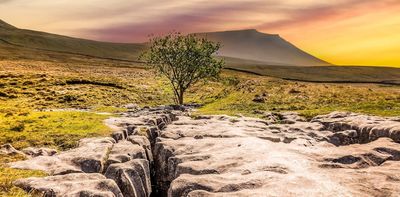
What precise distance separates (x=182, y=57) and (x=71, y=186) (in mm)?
63447

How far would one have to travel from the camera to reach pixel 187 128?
1395 inches

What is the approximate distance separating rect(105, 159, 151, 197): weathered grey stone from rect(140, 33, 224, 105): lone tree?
57309mm

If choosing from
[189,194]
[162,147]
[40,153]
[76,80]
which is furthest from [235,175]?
[76,80]

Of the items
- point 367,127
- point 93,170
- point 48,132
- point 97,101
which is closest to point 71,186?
point 93,170

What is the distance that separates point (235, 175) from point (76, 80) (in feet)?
317

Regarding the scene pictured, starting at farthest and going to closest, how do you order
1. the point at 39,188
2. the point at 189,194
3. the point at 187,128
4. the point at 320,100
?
the point at 320,100 < the point at 187,128 < the point at 39,188 < the point at 189,194

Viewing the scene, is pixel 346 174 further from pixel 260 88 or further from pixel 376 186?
pixel 260 88

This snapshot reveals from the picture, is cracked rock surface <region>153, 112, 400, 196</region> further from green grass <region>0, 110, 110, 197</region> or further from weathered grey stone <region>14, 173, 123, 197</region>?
green grass <region>0, 110, 110, 197</region>

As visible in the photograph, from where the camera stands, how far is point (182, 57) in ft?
260

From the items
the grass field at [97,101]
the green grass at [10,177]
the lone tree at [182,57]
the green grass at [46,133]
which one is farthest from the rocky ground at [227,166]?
the lone tree at [182,57]

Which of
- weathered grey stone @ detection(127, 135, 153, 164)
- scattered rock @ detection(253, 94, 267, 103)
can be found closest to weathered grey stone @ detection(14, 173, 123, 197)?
A: weathered grey stone @ detection(127, 135, 153, 164)

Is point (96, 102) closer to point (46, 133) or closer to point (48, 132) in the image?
point (48, 132)

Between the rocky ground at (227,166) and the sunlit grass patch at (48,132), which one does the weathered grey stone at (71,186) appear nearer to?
the rocky ground at (227,166)

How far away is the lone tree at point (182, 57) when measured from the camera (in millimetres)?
79750
